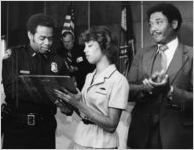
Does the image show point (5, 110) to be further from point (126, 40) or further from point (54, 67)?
point (126, 40)

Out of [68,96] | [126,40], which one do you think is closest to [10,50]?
[68,96]

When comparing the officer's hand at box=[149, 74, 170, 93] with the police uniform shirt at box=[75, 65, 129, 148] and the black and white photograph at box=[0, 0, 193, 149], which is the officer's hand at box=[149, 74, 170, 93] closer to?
the black and white photograph at box=[0, 0, 193, 149]

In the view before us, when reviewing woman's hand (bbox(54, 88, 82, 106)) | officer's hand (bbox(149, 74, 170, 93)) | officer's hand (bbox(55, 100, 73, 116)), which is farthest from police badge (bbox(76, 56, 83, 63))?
officer's hand (bbox(149, 74, 170, 93))

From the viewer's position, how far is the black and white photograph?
247 centimetres

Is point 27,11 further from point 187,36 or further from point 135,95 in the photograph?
point 187,36

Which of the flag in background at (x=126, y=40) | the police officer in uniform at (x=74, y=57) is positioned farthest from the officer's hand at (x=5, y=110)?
the flag in background at (x=126, y=40)

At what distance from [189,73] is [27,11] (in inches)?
61.3

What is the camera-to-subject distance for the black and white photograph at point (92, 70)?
247 centimetres

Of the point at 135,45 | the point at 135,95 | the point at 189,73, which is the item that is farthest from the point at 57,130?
the point at 189,73

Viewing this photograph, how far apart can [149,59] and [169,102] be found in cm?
41

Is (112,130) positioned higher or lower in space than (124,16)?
lower

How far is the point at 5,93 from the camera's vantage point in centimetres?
264

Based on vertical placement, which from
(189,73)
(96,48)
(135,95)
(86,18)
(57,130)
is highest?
(86,18)

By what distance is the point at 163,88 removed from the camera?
2.51 m
